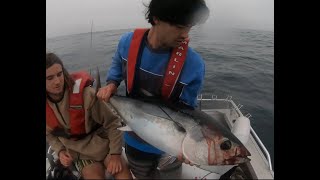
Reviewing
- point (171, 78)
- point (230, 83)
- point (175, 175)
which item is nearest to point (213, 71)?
point (230, 83)

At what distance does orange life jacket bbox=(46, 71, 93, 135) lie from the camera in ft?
7.22

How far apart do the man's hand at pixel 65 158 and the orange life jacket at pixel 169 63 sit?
2.60 ft

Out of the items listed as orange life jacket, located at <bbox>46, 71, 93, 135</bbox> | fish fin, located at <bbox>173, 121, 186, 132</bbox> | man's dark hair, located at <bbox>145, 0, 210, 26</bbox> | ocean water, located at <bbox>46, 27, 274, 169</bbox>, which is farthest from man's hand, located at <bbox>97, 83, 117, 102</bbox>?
ocean water, located at <bbox>46, 27, 274, 169</bbox>

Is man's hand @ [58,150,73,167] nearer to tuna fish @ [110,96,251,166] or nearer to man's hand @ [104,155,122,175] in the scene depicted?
man's hand @ [104,155,122,175]

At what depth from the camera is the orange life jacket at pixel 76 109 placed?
220 centimetres

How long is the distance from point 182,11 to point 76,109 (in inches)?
44.9

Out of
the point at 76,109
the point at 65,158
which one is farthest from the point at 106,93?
Answer: the point at 65,158

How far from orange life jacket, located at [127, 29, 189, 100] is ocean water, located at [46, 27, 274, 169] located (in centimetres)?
158

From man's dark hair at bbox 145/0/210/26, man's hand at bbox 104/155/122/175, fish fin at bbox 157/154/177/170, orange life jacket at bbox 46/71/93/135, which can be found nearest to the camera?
man's dark hair at bbox 145/0/210/26

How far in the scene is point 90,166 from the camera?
7.84ft

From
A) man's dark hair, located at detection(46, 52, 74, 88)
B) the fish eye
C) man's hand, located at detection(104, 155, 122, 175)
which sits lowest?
man's hand, located at detection(104, 155, 122, 175)

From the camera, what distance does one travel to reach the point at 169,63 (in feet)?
6.52

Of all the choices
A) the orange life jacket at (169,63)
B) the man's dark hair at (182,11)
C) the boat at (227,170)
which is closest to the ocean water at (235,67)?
the boat at (227,170)
